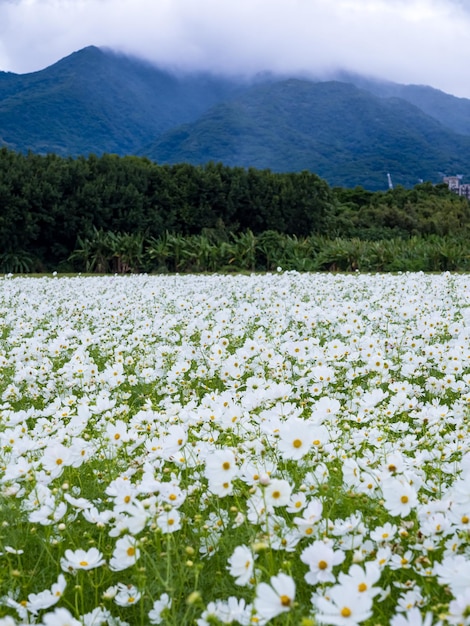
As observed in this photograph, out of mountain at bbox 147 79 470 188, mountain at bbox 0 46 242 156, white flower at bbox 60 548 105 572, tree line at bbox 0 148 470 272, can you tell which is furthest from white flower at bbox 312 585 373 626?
mountain at bbox 0 46 242 156

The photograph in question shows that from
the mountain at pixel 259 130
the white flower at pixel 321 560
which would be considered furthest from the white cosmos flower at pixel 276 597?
the mountain at pixel 259 130

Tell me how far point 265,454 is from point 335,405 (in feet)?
1.29

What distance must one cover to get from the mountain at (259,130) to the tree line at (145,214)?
236ft

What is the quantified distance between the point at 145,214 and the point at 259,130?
411ft

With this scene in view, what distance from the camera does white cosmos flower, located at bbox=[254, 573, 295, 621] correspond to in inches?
49.7

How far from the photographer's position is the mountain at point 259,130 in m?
118

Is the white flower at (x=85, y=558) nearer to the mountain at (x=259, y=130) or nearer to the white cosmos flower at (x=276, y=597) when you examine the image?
the white cosmos flower at (x=276, y=597)

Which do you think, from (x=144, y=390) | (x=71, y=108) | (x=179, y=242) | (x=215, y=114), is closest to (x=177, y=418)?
(x=144, y=390)

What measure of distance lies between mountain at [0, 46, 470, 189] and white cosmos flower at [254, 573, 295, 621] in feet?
316

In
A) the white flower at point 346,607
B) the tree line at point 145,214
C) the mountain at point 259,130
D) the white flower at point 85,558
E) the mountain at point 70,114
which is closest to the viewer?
the white flower at point 346,607

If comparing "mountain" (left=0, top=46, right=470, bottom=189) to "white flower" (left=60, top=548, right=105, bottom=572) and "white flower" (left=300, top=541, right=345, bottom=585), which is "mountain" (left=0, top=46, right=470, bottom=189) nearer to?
"white flower" (left=60, top=548, right=105, bottom=572)

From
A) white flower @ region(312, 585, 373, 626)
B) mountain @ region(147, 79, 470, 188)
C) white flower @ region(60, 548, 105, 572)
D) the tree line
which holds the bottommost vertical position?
white flower @ region(60, 548, 105, 572)

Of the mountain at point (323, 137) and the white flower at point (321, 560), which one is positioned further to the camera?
the mountain at point (323, 137)

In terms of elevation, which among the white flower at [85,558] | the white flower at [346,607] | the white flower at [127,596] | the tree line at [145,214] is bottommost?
the white flower at [127,596]
